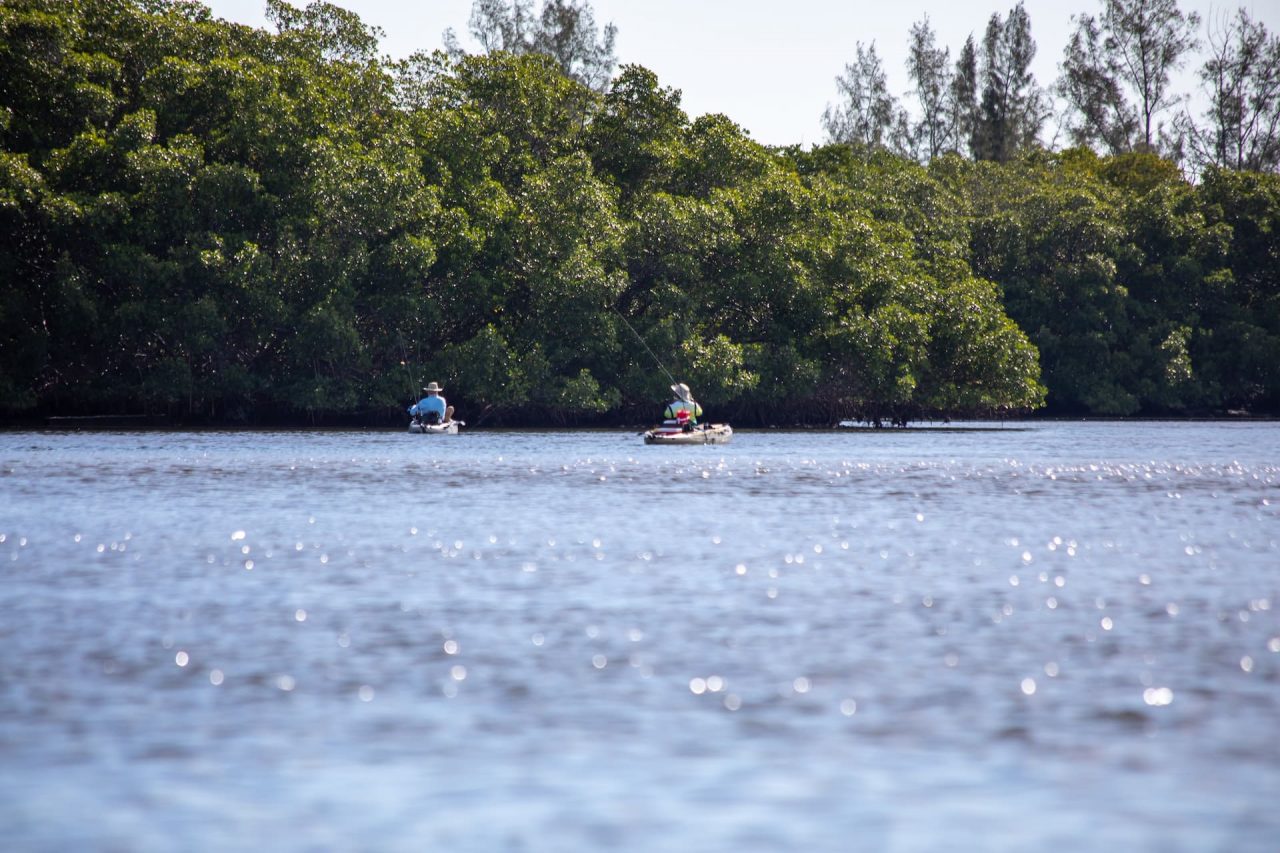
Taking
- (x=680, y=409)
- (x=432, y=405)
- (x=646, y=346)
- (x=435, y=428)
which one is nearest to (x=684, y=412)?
(x=680, y=409)

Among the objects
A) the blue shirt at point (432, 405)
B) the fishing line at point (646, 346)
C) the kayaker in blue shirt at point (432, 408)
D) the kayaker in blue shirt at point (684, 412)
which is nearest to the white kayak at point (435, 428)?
the kayaker in blue shirt at point (432, 408)

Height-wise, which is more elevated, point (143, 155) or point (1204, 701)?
point (143, 155)

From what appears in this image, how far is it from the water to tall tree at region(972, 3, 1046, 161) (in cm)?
8448

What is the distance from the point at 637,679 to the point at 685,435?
4086 cm

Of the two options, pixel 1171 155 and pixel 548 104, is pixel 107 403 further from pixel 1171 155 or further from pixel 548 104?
pixel 1171 155

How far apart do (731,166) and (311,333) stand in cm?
2167

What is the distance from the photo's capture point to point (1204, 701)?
10078mm

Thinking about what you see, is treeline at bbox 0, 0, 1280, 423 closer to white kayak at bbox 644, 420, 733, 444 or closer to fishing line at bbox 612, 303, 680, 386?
fishing line at bbox 612, 303, 680, 386

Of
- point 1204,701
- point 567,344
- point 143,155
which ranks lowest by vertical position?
point 1204,701

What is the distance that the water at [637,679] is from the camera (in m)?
7.45

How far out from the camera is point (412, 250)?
62.5 meters

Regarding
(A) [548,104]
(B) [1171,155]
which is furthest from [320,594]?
(B) [1171,155]

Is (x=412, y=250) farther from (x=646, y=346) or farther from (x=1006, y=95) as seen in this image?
(x=1006, y=95)

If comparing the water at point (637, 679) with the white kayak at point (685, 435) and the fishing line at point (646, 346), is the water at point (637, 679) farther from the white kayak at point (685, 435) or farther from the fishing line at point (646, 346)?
the fishing line at point (646, 346)
